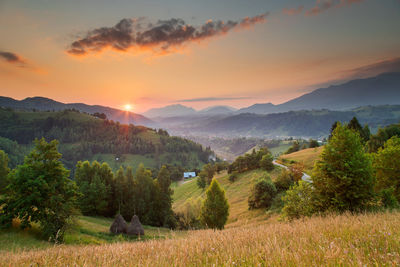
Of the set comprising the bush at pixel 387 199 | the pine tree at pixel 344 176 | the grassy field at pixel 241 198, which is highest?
the pine tree at pixel 344 176

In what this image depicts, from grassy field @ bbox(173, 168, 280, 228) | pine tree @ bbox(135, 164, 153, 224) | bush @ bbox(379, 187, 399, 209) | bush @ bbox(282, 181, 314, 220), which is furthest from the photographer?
pine tree @ bbox(135, 164, 153, 224)

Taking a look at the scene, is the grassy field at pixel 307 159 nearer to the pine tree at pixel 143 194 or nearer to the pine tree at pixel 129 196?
the pine tree at pixel 143 194

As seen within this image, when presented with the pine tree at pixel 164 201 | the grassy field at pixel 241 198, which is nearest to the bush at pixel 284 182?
the grassy field at pixel 241 198

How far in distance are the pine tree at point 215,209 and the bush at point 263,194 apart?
1422 cm

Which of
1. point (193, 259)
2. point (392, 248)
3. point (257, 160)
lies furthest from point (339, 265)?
point (257, 160)

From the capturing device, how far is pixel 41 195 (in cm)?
2192

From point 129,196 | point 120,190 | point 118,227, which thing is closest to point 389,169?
point 118,227

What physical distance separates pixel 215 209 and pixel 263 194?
1569 cm

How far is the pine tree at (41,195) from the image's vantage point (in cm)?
2089

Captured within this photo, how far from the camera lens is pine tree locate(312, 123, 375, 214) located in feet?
44.8

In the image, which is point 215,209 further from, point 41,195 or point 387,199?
point 41,195

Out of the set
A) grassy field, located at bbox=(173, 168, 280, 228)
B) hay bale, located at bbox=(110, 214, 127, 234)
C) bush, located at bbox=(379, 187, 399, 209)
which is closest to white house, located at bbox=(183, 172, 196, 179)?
grassy field, located at bbox=(173, 168, 280, 228)

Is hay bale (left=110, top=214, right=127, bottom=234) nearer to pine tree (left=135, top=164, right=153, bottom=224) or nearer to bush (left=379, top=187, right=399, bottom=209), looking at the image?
pine tree (left=135, top=164, right=153, bottom=224)

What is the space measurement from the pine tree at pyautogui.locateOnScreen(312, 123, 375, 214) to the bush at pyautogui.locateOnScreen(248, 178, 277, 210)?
90.3 feet
